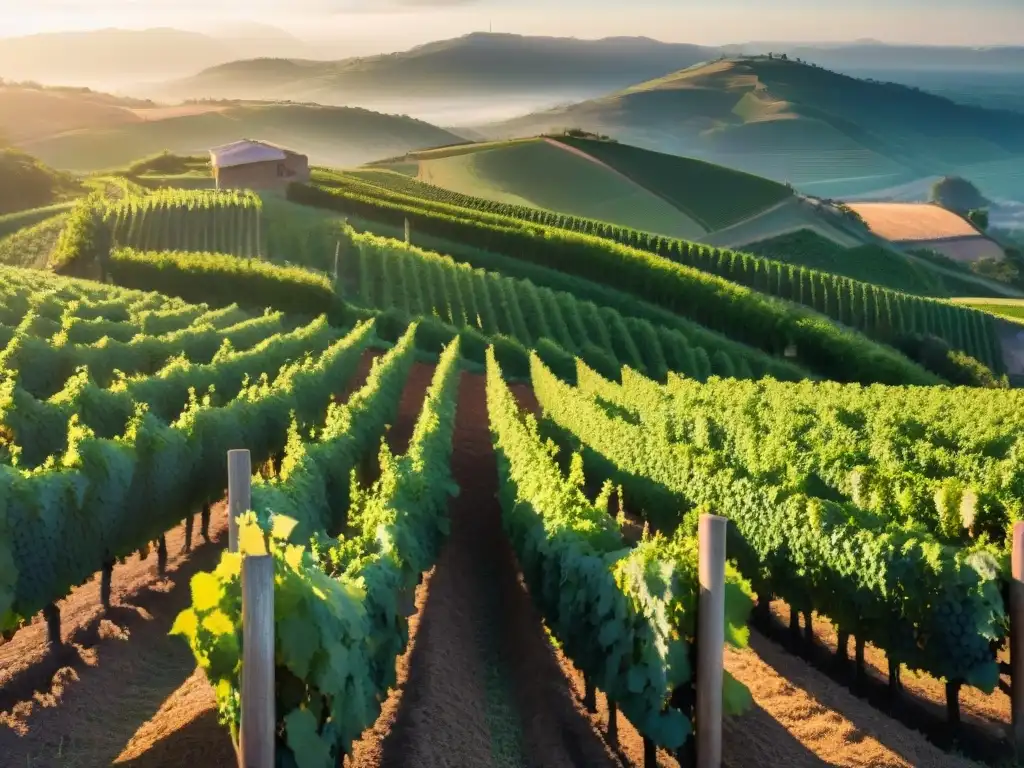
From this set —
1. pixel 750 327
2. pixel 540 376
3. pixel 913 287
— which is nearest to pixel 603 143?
pixel 913 287

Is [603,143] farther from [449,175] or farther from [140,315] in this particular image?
[140,315]

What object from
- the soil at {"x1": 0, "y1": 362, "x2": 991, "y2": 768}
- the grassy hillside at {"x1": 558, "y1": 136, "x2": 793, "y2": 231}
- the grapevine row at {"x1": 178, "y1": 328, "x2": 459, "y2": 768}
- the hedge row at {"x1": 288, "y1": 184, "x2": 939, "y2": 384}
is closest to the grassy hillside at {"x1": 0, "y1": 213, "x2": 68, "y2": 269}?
the hedge row at {"x1": 288, "y1": 184, "x2": 939, "y2": 384}

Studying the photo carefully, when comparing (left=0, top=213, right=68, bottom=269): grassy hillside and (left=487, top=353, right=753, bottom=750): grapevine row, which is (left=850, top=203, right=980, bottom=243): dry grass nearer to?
(left=0, top=213, right=68, bottom=269): grassy hillside

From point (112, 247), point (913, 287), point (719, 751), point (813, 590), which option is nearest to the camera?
point (719, 751)

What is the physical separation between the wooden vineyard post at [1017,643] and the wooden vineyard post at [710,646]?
3.27m

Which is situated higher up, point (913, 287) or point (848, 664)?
point (848, 664)

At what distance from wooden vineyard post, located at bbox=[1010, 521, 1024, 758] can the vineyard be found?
3 cm

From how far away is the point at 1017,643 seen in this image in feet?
33.4

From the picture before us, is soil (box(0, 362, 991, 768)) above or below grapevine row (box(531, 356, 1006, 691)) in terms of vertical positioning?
below

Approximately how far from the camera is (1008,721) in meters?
11.3

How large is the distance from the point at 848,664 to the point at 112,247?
5094 centimetres

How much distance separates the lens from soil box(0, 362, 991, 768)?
912cm

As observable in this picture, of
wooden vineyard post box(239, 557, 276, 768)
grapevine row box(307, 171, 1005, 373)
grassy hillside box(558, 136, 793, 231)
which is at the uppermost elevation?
wooden vineyard post box(239, 557, 276, 768)

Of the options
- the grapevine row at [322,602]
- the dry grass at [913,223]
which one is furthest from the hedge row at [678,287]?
Answer: the dry grass at [913,223]
